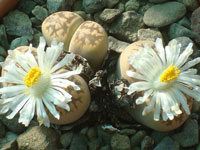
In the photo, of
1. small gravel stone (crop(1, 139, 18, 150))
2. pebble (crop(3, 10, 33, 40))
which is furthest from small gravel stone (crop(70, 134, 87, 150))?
pebble (crop(3, 10, 33, 40))

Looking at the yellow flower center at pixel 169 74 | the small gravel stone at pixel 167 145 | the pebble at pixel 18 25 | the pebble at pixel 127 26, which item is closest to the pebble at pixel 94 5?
the pebble at pixel 127 26

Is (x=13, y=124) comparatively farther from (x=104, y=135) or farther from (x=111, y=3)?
(x=111, y=3)

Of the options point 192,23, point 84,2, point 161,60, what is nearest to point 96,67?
point 161,60

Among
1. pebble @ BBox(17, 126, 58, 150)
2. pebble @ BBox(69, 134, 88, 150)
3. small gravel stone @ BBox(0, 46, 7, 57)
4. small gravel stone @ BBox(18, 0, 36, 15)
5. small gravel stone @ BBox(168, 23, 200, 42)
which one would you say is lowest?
pebble @ BBox(69, 134, 88, 150)

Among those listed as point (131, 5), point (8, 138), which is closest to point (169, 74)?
point (131, 5)

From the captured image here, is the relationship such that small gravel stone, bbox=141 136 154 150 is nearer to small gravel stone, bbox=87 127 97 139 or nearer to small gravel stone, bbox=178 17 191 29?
small gravel stone, bbox=87 127 97 139

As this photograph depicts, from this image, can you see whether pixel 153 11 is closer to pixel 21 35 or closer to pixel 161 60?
pixel 161 60
